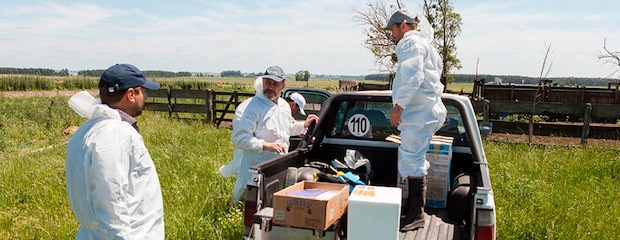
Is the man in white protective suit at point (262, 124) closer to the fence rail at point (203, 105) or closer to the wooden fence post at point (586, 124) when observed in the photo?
the wooden fence post at point (586, 124)

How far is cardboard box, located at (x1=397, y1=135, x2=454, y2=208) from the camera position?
153 inches

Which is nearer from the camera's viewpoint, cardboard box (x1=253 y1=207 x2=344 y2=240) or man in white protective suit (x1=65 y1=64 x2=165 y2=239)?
man in white protective suit (x1=65 y1=64 x2=165 y2=239)

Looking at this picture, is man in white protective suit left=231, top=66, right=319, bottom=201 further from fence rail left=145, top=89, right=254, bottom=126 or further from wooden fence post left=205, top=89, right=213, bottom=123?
wooden fence post left=205, top=89, right=213, bottom=123

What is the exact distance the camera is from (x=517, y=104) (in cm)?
1012

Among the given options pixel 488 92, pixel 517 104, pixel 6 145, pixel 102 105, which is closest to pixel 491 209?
pixel 102 105

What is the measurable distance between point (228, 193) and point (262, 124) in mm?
1582

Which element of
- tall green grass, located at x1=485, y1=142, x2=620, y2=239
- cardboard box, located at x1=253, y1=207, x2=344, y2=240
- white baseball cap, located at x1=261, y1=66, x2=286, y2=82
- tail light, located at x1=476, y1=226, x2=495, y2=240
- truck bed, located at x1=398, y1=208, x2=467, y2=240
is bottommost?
tall green grass, located at x1=485, y1=142, x2=620, y2=239

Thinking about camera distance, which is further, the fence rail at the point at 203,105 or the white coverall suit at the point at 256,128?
the fence rail at the point at 203,105

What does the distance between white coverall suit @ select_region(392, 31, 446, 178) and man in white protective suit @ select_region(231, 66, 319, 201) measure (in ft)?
4.25

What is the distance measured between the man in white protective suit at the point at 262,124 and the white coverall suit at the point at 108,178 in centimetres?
192

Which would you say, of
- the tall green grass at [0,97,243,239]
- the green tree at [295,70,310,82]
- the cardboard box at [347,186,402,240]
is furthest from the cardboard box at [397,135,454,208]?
the green tree at [295,70,310,82]

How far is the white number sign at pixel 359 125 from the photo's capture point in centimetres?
451

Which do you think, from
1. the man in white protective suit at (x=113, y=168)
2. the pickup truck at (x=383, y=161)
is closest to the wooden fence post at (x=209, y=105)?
the pickup truck at (x=383, y=161)

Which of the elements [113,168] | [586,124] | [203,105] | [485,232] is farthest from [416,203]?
[203,105]
